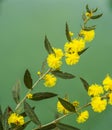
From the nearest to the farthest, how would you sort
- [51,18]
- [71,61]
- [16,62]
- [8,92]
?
[71,61], [8,92], [16,62], [51,18]

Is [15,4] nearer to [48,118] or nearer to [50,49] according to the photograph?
[48,118]

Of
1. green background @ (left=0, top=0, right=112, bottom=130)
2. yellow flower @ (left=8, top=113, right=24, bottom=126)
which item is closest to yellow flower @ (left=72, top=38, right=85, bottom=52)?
yellow flower @ (left=8, top=113, right=24, bottom=126)

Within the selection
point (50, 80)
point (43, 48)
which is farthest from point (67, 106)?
point (43, 48)

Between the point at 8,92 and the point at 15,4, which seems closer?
the point at 8,92

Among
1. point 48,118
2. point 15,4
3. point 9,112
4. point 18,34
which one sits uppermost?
point 15,4

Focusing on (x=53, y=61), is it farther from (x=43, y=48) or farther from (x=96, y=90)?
(x=43, y=48)

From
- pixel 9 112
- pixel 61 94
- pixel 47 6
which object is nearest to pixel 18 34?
pixel 47 6

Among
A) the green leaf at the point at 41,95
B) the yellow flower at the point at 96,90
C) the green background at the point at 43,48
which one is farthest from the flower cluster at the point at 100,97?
the green background at the point at 43,48

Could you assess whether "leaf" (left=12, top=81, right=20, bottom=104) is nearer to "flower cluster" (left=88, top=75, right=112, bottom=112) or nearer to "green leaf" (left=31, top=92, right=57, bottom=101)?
"green leaf" (left=31, top=92, right=57, bottom=101)
